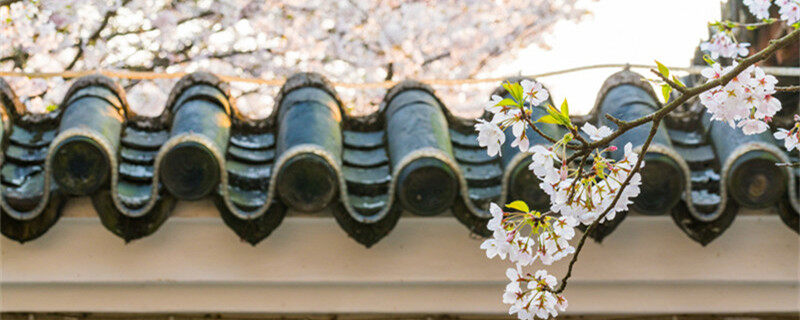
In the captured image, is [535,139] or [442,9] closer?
[535,139]

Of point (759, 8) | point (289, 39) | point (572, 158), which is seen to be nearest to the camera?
point (572, 158)

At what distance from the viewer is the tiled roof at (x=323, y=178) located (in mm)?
2369

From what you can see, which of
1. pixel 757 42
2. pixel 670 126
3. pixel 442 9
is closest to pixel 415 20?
pixel 442 9

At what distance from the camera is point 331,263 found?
2582mm

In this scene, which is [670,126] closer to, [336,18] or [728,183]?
[728,183]

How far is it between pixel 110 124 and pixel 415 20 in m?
5.90

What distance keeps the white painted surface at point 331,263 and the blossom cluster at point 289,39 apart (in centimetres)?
541

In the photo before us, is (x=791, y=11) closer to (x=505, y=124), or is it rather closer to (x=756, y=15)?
(x=756, y=15)

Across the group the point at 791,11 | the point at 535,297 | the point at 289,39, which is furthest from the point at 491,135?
the point at 289,39

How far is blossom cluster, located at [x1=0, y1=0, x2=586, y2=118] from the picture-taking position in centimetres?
827

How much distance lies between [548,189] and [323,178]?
897mm

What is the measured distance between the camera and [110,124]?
8.75 ft

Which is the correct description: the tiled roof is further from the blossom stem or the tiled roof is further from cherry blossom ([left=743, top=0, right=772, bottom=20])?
the blossom stem

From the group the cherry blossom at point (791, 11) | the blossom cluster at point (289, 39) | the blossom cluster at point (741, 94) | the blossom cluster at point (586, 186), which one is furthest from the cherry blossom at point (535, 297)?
the blossom cluster at point (289, 39)
